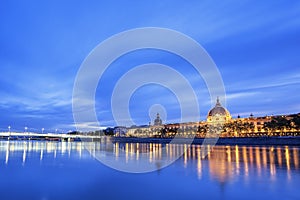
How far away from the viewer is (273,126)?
6462cm

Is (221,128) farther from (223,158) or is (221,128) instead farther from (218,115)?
(223,158)

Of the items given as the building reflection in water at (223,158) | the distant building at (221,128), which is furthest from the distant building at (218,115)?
the building reflection in water at (223,158)

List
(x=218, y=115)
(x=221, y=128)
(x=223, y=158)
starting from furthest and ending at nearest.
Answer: (x=218, y=115) < (x=221, y=128) < (x=223, y=158)

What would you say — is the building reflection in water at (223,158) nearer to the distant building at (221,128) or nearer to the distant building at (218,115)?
the distant building at (221,128)

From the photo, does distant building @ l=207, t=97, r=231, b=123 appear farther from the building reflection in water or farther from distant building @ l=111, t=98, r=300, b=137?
the building reflection in water

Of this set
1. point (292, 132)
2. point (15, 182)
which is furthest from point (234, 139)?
point (15, 182)

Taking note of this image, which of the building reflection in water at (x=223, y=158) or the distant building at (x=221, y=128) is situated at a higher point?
the distant building at (x=221, y=128)

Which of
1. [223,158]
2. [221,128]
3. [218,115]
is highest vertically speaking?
[218,115]

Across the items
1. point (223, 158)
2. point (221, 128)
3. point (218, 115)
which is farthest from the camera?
point (218, 115)

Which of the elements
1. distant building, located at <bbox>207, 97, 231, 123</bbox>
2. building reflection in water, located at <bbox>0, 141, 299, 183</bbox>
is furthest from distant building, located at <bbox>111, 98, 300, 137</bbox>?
building reflection in water, located at <bbox>0, 141, 299, 183</bbox>

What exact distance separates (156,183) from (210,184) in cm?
184

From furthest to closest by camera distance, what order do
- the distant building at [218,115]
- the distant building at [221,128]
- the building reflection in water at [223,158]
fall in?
1. the distant building at [218,115]
2. the distant building at [221,128]
3. the building reflection in water at [223,158]

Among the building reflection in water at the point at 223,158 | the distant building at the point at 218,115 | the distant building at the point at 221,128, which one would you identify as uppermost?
the distant building at the point at 218,115

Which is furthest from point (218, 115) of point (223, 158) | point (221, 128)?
point (223, 158)
